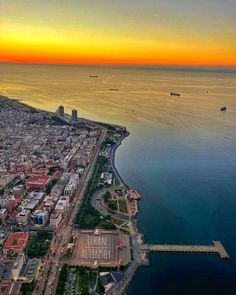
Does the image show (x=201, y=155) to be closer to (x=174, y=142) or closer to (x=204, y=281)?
(x=174, y=142)

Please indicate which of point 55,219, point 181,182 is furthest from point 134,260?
point 181,182

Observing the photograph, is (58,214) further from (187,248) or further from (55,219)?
(187,248)

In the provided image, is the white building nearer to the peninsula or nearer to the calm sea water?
the peninsula

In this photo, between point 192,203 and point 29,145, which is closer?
point 192,203

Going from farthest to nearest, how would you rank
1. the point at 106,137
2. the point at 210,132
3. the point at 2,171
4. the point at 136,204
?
the point at 210,132, the point at 106,137, the point at 2,171, the point at 136,204

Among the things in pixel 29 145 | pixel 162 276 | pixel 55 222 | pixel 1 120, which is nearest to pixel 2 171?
pixel 29 145

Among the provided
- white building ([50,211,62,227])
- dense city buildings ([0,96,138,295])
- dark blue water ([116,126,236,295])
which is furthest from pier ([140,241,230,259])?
white building ([50,211,62,227])
